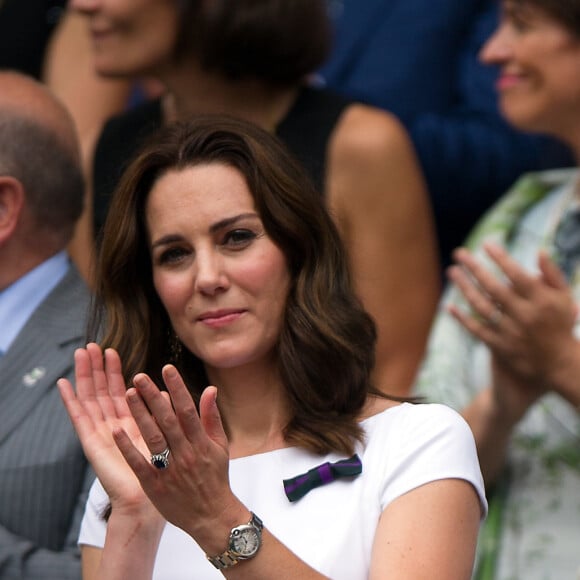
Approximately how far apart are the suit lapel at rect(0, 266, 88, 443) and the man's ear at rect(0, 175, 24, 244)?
0.61ft

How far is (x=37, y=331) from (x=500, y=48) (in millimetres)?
1518

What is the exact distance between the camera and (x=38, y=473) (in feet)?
10.7

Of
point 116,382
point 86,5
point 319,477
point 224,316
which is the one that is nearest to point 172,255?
point 224,316

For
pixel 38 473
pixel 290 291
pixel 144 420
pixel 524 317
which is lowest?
pixel 38 473

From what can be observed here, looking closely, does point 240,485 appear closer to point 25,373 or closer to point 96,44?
point 25,373

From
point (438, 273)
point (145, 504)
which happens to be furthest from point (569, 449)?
point (145, 504)

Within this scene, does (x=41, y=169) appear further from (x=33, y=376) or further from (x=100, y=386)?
(x=100, y=386)

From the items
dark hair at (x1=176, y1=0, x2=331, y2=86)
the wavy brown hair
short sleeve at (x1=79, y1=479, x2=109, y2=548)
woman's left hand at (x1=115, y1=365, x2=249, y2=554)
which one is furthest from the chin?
woman's left hand at (x1=115, y1=365, x2=249, y2=554)

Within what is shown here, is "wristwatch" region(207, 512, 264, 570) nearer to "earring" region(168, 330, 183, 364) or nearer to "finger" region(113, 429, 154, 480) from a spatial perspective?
"finger" region(113, 429, 154, 480)

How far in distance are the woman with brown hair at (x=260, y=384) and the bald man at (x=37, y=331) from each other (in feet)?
0.86

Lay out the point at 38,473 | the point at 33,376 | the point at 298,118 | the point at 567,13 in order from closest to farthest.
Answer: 1. the point at 38,473
2. the point at 33,376
3. the point at 567,13
4. the point at 298,118

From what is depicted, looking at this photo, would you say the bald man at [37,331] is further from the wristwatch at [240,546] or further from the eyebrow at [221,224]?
the wristwatch at [240,546]

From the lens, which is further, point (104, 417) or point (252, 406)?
point (252, 406)

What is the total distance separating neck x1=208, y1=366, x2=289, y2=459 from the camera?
2.95 metres
